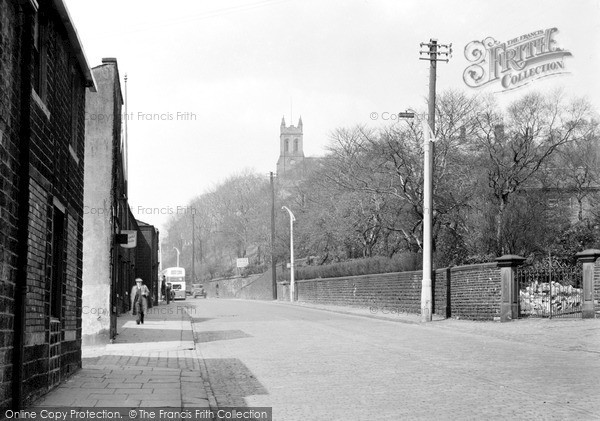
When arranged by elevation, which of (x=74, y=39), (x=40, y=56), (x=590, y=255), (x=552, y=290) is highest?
(x=74, y=39)

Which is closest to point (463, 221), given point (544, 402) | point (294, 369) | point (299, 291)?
point (299, 291)

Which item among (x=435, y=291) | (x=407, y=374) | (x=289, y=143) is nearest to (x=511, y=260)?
(x=435, y=291)

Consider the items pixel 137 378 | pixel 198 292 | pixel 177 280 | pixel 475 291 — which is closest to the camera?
pixel 137 378

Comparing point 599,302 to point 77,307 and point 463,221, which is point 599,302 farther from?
point 463,221

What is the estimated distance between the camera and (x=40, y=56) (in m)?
9.16

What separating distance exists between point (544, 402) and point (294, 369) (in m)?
4.81

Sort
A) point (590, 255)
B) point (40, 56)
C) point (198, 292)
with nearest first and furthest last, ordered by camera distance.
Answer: point (40, 56)
point (590, 255)
point (198, 292)

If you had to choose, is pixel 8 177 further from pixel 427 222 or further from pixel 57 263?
pixel 427 222

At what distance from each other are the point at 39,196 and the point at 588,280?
16.4 meters

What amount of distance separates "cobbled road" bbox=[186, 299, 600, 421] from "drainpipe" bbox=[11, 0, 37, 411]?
259cm

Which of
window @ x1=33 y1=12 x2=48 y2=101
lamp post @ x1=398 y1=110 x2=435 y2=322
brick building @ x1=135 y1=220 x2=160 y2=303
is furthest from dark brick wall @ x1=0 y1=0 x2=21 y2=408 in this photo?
brick building @ x1=135 y1=220 x2=160 y2=303

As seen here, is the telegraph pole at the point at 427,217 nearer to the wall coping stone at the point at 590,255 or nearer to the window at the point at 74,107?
the wall coping stone at the point at 590,255

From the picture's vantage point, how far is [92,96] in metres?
18.6

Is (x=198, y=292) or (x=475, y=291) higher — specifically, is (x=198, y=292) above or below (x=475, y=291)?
below
